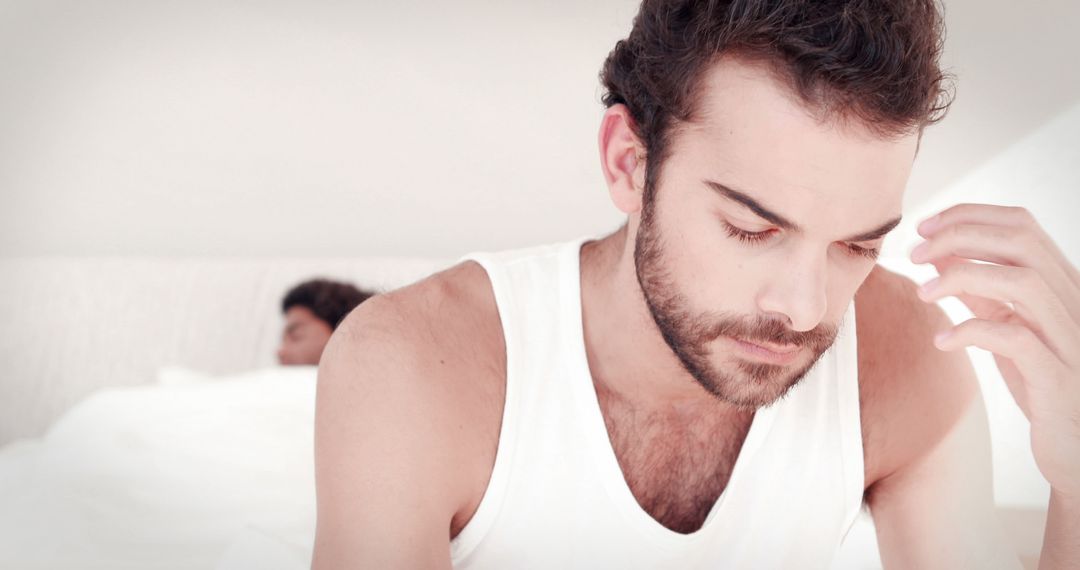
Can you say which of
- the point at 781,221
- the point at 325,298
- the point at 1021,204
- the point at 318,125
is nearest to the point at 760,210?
the point at 781,221

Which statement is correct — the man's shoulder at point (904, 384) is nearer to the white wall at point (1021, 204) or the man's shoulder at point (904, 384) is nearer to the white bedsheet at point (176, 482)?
the white bedsheet at point (176, 482)

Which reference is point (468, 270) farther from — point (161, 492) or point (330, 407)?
point (161, 492)

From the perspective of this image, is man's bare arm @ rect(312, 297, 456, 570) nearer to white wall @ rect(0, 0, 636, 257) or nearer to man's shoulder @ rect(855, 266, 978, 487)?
man's shoulder @ rect(855, 266, 978, 487)

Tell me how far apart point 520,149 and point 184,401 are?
3.06 feet

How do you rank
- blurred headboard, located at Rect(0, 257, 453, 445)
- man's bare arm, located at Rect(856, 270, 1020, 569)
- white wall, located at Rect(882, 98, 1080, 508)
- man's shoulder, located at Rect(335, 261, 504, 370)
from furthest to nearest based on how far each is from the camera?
1. blurred headboard, located at Rect(0, 257, 453, 445)
2. white wall, located at Rect(882, 98, 1080, 508)
3. man's bare arm, located at Rect(856, 270, 1020, 569)
4. man's shoulder, located at Rect(335, 261, 504, 370)

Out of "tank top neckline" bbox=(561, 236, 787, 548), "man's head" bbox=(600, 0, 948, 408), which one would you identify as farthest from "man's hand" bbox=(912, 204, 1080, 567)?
"tank top neckline" bbox=(561, 236, 787, 548)

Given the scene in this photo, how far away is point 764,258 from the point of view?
2.95ft

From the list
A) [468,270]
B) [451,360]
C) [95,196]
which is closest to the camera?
[451,360]

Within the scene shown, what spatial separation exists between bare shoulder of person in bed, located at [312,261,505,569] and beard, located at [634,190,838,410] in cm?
18

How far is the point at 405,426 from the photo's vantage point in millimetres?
960

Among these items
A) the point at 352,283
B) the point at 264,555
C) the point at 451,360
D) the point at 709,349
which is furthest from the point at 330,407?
the point at 352,283

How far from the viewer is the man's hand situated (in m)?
0.96

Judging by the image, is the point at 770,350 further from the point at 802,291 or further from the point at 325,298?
the point at 325,298

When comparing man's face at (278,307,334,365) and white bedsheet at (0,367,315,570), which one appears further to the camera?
man's face at (278,307,334,365)
